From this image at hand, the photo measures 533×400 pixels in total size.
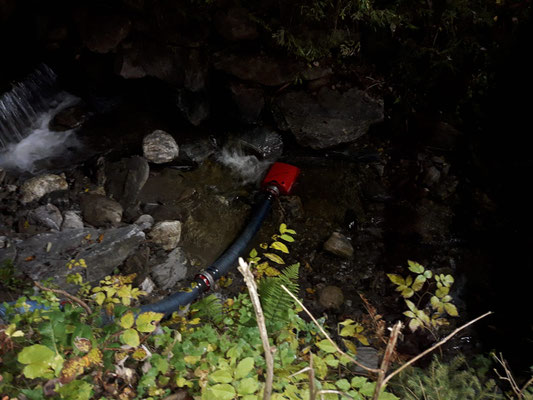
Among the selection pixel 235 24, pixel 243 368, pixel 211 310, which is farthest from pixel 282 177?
pixel 243 368

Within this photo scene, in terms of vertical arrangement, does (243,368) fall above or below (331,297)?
above

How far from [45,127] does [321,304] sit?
4748 mm

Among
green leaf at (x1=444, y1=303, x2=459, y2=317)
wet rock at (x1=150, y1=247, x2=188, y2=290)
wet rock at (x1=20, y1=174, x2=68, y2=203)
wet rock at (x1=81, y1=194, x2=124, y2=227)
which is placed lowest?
wet rock at (x1=150, y1=247, x2=188, y2=290)

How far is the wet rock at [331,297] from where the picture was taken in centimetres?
389

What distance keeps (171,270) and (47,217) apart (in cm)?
152

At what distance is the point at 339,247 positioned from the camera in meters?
4.30

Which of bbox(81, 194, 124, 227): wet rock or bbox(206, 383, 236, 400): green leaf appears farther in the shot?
bbox(81, 194, 124, 227): wet rock

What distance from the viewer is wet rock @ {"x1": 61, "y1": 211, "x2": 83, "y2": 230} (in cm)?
384

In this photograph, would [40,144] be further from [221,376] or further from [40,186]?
[221,376]

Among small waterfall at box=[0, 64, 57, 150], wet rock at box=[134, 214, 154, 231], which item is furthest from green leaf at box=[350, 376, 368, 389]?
small waterfall at box=[0, 64, 57, 150]

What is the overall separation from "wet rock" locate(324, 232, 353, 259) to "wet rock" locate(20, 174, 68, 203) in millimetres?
3416

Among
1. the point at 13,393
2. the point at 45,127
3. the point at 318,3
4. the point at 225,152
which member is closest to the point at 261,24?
the point at 318,3

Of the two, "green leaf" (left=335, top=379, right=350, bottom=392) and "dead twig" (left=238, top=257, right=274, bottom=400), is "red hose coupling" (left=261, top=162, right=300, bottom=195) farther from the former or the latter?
"dead twig" (left=238, top=257, right=274, bottom=400)

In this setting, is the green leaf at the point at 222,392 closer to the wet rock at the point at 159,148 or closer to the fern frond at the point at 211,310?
the fern frond at the point at 211,310
